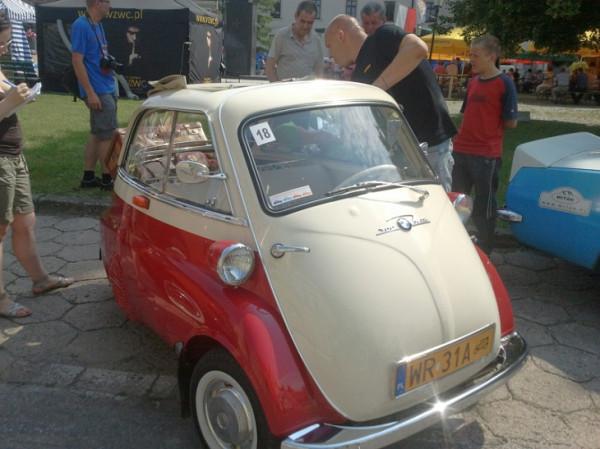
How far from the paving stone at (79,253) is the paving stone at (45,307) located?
73 cm

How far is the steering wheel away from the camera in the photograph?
2.57 meters

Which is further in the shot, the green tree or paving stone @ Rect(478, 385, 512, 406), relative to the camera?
the green tree

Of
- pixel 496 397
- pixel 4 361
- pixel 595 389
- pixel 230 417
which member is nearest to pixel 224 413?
pixel 230 417

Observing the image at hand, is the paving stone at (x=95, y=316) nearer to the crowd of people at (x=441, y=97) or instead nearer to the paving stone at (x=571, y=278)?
the crowd of people at (x=441, y=97)

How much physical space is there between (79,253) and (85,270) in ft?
1.39

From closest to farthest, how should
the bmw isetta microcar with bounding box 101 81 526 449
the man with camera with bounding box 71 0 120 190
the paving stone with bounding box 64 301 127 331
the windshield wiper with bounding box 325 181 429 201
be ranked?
the bmw isetta microcar with bounding box 101 81 526 449, the windshield wiper with bounding box 325 181 429 201, the paving stone with bounding box 64 301 127 331, the man with camera with bounding box 71 0 120 190

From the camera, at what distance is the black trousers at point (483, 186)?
14.2 ft

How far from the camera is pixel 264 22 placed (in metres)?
46.1

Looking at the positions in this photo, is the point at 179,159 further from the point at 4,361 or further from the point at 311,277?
the point at 4,361

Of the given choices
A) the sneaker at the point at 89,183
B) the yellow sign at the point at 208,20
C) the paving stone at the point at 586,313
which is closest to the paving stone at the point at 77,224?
the sneaker at the point at 89,183

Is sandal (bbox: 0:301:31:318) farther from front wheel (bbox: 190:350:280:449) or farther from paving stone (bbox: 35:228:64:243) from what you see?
front wheel (bbox: 190:350:280:449)

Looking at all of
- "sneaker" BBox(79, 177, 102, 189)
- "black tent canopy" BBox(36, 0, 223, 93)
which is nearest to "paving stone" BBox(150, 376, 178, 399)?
"sneaker" BBox(79, 177, 102, 189)

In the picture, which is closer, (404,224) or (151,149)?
(404,224)

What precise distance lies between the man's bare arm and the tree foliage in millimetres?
7503
